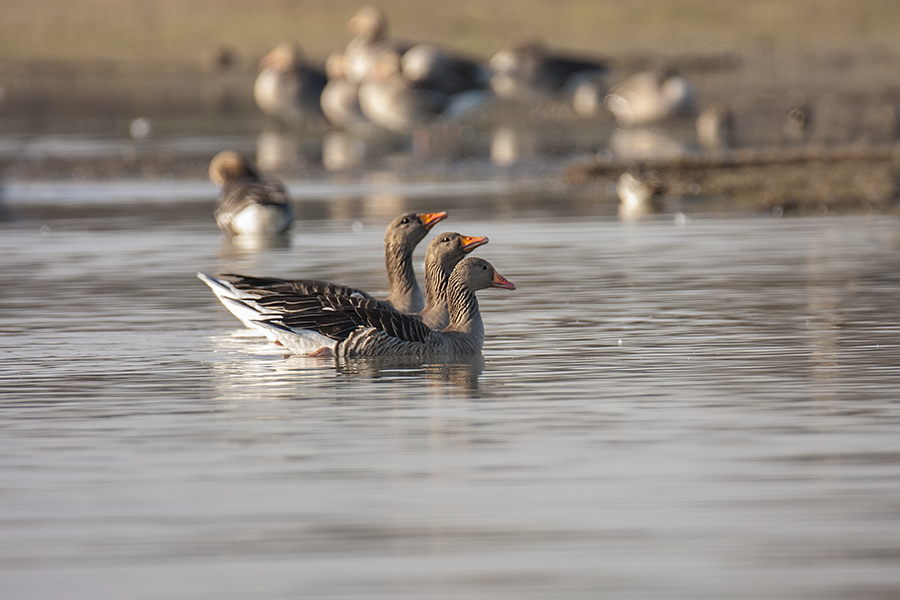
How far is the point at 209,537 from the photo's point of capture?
788 centimetres

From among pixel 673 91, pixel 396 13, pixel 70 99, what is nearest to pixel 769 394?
pixel 673 91

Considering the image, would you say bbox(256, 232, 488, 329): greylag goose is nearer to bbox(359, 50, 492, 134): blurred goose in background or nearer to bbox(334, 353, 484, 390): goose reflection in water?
bbox(334, 353, 484, 390): goose reflection in water

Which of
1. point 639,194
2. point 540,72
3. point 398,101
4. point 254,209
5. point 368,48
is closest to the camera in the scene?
point 254,209

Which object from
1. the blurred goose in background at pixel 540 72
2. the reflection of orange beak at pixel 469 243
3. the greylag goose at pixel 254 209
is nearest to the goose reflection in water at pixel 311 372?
the reflection of orange beak at pixel 469 243

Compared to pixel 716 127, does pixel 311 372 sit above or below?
below

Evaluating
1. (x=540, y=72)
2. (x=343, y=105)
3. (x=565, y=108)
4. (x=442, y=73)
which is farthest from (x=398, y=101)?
(x=565, y=108)

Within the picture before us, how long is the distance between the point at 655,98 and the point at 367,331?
3390cm

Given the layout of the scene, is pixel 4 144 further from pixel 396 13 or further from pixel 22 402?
pixel 396 13

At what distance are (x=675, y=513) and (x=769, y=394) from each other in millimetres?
3161

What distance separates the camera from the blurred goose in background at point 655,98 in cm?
4597

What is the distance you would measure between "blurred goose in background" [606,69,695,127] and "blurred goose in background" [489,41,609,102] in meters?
6.72

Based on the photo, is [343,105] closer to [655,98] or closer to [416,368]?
[655,98]

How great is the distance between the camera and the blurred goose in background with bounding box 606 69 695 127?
4597 centimetres

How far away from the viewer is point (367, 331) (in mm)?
13008
